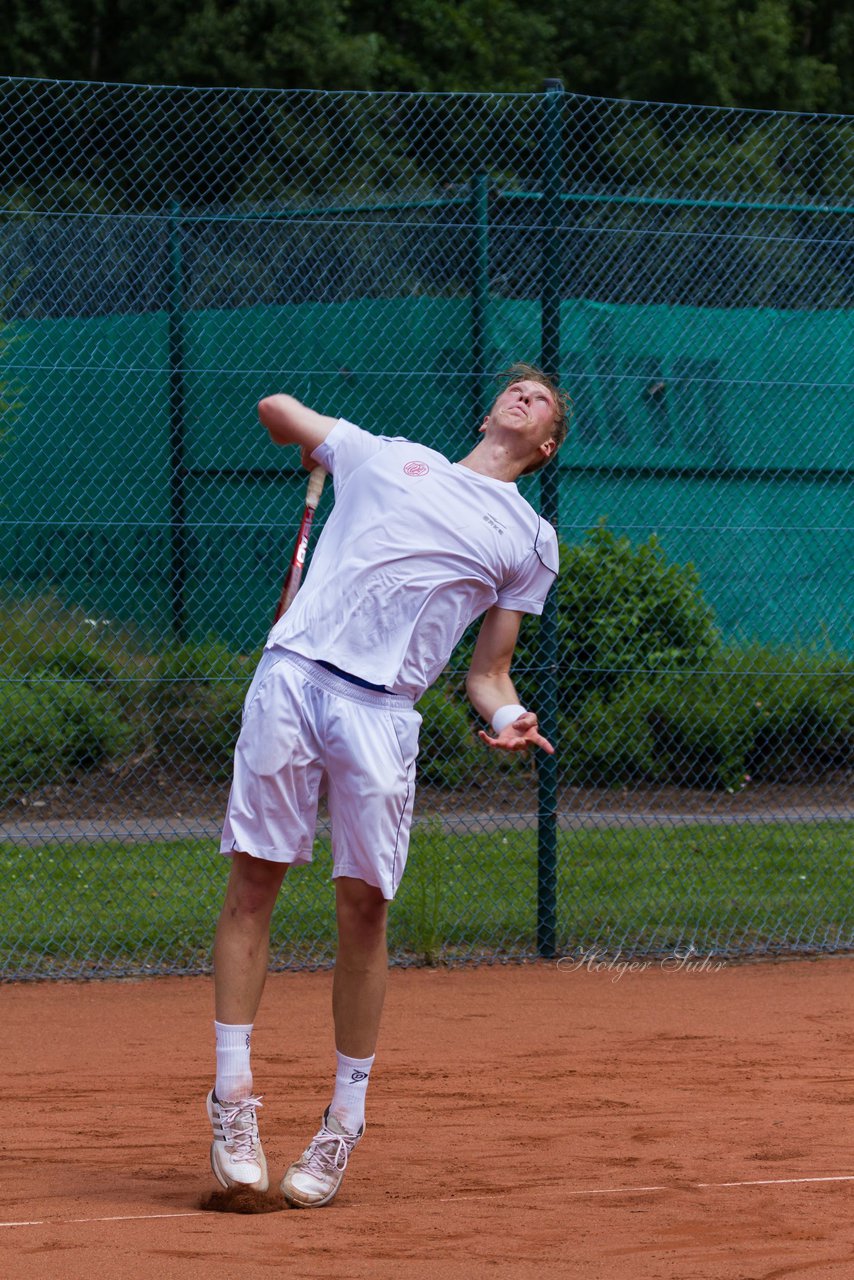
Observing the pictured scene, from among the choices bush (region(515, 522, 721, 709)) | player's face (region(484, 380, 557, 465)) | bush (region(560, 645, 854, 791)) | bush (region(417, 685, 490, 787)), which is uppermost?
player's face (region(484, 380, 557, 465))

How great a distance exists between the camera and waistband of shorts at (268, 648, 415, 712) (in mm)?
3859

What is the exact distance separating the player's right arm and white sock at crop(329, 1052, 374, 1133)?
1406 mm

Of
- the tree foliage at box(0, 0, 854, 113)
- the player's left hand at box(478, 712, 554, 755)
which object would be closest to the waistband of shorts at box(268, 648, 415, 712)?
the player's left hand at box(478, 712, 554, 755)

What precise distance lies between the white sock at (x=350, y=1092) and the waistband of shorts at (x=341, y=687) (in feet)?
2.71

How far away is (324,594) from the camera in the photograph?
12.9 feet

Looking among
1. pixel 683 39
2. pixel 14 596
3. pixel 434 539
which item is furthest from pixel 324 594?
pixel 683 39

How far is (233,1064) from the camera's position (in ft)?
12.6

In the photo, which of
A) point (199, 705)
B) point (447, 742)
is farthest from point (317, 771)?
point (447, 742)

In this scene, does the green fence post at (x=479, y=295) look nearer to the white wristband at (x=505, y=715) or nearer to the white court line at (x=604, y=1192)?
the white wristband at (x=505, y=715)

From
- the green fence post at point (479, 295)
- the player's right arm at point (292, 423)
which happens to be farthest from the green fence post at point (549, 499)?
the player's right arm at point (292, 423)

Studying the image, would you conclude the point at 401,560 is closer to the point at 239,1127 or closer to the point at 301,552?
the point at 301,552

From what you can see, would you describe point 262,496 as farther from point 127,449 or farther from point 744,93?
point 744,93

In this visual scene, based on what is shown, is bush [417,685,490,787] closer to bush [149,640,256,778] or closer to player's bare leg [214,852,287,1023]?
bush [149,640,256,778]

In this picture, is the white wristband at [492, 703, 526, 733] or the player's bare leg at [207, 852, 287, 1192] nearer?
the player's bare leg at [207, 852, 287, 1192]
